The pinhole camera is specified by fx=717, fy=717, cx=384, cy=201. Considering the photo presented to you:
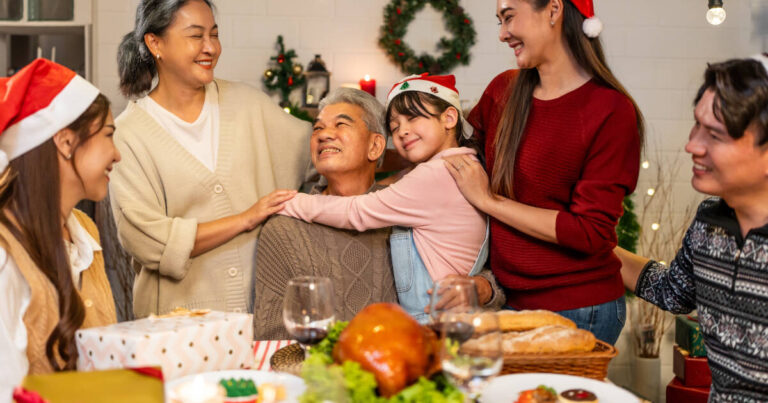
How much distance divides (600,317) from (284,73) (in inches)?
125

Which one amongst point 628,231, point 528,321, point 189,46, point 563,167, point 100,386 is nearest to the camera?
point 100,386

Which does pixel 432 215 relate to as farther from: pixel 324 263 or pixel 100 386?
pixel 100 386

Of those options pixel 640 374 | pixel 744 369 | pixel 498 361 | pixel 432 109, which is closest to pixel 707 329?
pixel 744 369

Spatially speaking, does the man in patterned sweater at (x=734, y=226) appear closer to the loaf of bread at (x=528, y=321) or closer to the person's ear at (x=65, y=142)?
the loaf of bread at (x=528, y=321)

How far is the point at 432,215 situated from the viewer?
Answer: 7.67ft

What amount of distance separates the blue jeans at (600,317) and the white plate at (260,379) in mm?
1029

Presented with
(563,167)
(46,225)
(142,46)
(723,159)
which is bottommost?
(46,225)

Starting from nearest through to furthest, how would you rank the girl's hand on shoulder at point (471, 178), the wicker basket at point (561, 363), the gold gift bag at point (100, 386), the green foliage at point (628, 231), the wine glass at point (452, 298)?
the gold gift bag at point (100, 386) → the wine glass at point (452, 298) → the wicker basket at point (561, 363) → the girl's hand on shoulder at point (471, 178) → the green foliage at point (628, 231)

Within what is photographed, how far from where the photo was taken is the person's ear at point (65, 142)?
1.60 metres

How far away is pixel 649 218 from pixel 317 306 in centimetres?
401

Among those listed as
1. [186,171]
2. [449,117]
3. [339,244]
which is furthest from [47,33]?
[449,117]

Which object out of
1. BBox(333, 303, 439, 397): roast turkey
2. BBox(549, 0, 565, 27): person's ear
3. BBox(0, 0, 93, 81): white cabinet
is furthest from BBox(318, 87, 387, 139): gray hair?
BBox(0, 0, 93, 81): white cabinet

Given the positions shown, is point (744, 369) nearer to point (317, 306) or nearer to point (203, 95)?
point (317, 306)

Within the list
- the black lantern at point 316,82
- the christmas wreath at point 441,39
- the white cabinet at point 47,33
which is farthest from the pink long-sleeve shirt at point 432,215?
the white cabinet at point 47,33
